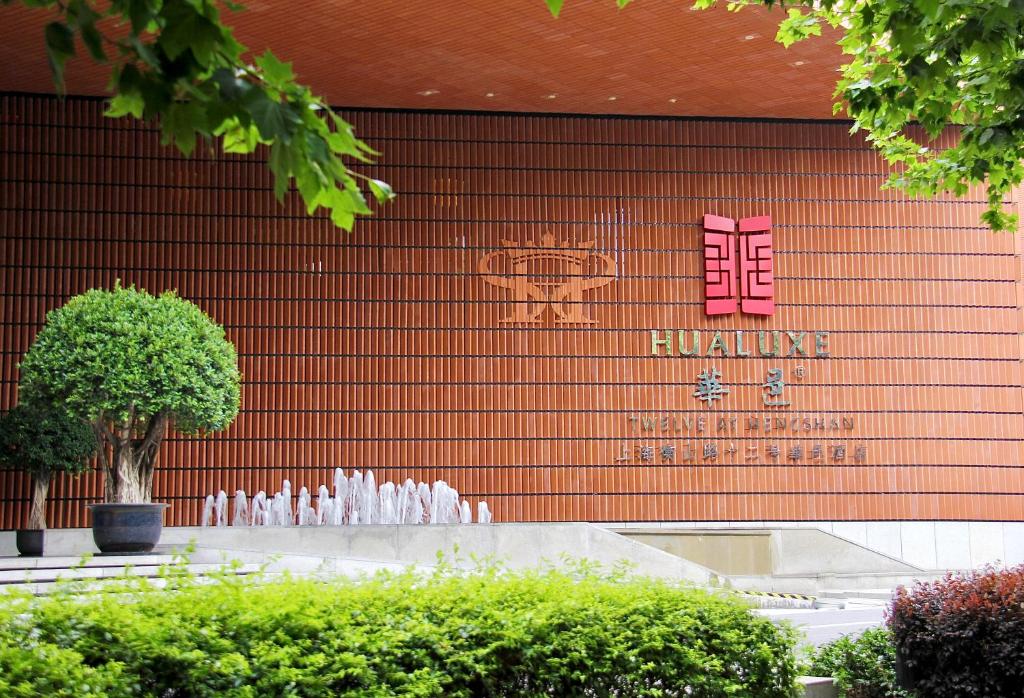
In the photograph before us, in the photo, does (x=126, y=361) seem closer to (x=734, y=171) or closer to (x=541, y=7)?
(x=541, y=7)

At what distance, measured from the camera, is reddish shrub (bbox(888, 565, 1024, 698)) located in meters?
5.29

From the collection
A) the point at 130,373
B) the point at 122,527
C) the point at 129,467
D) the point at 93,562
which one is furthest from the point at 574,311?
the point at 93,562

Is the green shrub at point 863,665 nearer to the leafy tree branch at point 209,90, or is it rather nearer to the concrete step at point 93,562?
the leafy tree branch at point 209,90

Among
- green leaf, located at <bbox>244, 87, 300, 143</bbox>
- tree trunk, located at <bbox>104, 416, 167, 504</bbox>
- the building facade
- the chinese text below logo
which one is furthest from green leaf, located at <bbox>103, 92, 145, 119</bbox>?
the chinese text below logo

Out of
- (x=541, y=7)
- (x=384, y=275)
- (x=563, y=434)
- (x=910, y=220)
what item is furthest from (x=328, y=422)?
(x=910, y=220)

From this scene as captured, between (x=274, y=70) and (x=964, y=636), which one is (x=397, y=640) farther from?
(x=964, y=636)

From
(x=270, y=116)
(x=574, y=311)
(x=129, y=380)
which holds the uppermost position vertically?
(x=574, y=311)

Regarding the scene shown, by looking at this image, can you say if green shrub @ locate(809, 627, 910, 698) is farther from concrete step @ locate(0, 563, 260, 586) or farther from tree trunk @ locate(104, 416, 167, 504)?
tree trunk @ locate(104, 416, 167, 504)

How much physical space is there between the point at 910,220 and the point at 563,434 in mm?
5561

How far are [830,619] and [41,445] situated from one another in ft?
26.4

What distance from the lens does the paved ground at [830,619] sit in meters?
9.39

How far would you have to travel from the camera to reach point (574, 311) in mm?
14922

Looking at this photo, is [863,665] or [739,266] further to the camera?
[739,266]

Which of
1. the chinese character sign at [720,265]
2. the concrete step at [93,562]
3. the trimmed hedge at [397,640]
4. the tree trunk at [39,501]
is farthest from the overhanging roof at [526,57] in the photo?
the trimmed hedge at [397,640]
